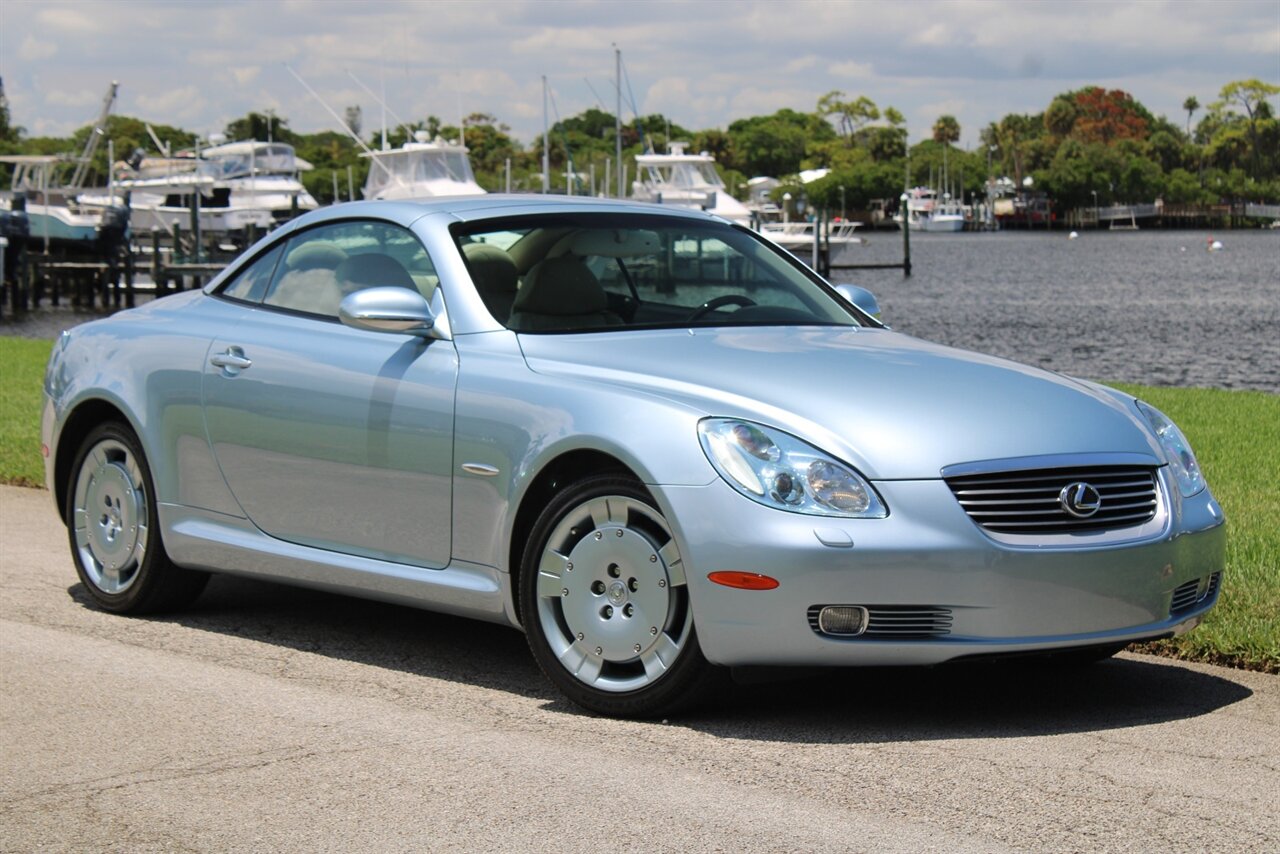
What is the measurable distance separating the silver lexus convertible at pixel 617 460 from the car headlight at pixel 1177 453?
17 mm

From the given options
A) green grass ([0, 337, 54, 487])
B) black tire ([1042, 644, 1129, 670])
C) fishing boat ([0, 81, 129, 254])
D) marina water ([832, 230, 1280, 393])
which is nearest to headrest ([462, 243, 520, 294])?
black tire ([1042, 644, 1129, 670])

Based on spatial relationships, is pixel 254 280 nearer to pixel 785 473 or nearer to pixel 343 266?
pixel 343 266

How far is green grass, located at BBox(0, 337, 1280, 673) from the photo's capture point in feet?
20.9

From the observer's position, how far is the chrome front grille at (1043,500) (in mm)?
5000

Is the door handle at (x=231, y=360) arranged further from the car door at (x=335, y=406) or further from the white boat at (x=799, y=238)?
the white boat at (x=799, y=238)

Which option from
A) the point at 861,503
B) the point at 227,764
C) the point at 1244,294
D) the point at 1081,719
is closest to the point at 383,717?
the point at 227,764

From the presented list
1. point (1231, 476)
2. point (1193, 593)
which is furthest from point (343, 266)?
point (1231, 476)

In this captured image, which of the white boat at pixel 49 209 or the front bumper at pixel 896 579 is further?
the white boat at pixel 49 209

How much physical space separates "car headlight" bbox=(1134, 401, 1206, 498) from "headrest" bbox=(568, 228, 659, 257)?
1764mm

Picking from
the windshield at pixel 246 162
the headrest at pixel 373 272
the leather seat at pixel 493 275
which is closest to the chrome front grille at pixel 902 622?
the leather seat at pixel 493 275

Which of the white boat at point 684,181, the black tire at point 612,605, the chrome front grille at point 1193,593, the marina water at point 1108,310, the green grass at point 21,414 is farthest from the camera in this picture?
the white boat at point 684,181

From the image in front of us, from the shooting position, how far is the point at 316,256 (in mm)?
6770

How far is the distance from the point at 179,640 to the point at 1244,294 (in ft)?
211

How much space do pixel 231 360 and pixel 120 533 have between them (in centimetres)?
97
